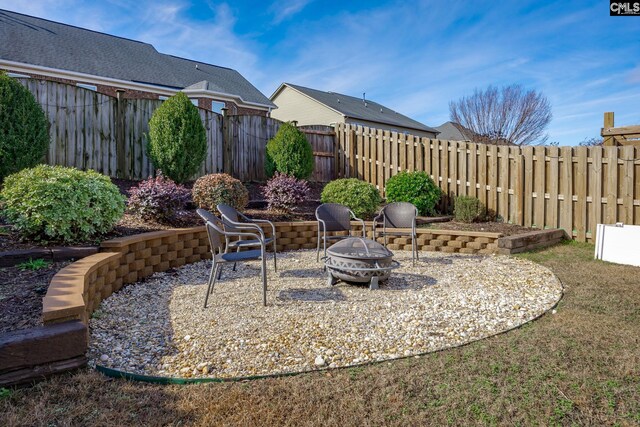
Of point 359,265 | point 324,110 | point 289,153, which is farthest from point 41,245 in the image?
point 324,110

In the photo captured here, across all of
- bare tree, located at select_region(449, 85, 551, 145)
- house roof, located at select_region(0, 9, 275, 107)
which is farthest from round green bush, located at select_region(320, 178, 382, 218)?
bare tree, located at select_region(449, 85, 551, 145)

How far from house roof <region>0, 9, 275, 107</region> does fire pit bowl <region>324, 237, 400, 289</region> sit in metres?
14.5

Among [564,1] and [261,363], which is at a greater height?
[564,1]

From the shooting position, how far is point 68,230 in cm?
397

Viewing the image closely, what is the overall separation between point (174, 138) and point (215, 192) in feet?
6.67

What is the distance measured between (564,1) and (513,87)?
1249cm

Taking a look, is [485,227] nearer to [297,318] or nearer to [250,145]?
[297,318]

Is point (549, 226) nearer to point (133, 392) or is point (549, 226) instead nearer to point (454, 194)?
point (454, 194)

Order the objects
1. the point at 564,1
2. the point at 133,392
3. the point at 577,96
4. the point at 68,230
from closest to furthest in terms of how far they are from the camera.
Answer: the point at 133,392 < the point at 68,230 < the point at 564,1 < the point at 577,96

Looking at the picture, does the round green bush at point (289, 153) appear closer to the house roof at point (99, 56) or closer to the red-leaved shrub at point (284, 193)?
the red-leaved shrub at point (284, 193)

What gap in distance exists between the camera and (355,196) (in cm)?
685

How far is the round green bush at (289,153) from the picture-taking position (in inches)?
344

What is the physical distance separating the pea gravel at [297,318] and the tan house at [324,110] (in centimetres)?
1787

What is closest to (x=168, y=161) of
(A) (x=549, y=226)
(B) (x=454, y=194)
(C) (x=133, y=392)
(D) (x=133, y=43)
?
(B) (x=454, y=194)
